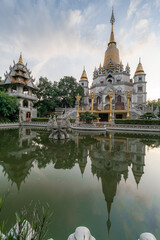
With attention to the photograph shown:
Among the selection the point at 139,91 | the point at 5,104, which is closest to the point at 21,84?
the point at 5,104

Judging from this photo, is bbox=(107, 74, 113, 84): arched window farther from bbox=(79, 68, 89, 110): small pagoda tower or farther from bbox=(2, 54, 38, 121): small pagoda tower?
bbox=(2, 54, 38, 121): small pagoda tower

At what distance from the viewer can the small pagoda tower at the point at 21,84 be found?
93.0ft

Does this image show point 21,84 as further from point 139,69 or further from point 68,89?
point 139,69

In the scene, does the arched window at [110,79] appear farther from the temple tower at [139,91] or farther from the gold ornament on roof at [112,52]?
the temple tower at [139,91]

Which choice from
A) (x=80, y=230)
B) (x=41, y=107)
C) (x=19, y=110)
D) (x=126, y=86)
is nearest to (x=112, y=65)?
(x=126, y=86)

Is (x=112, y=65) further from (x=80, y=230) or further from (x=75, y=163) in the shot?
(x=80, y=230)

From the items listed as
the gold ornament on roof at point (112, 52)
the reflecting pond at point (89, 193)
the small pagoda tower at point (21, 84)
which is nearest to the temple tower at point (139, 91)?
the gold ornament on roof at point (112, 52)

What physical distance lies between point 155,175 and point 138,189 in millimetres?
1447

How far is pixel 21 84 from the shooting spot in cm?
2902

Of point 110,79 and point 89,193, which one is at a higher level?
point 110,79

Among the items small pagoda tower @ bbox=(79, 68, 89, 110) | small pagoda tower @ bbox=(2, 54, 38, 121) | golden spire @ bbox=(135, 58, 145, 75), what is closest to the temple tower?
golden spire @ bbox=(135, 58, 145, 75)

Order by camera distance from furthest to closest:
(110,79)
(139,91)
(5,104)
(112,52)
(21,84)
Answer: (112,52) < (110,79) < (139,91) < (21,84) < (5,104)

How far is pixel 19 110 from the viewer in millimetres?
26453

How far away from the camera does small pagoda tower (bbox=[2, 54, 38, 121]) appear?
28.3 m
